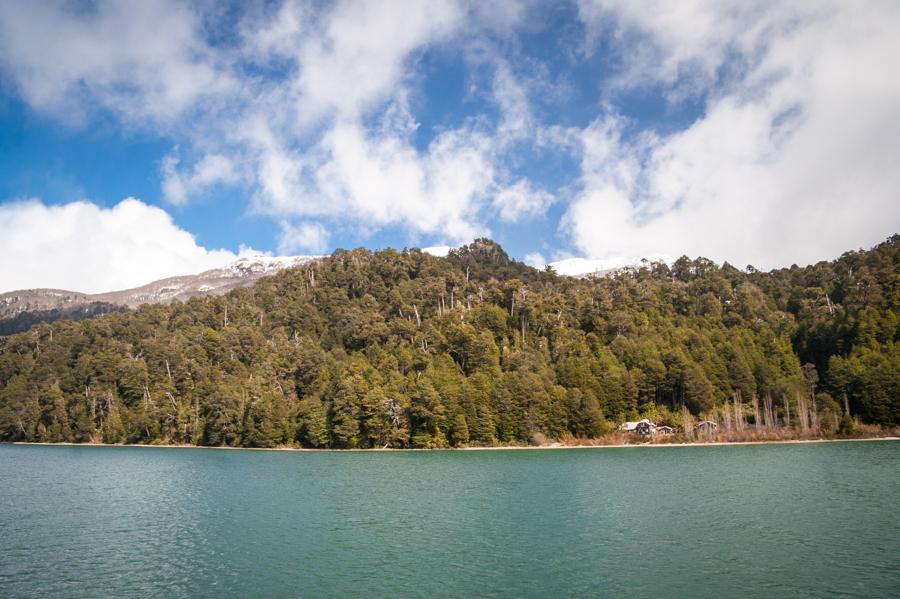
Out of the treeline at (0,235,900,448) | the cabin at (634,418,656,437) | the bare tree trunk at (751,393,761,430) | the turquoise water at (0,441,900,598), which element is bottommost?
the turquoise water at (0,441,900,598)

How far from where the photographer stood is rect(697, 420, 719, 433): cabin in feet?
306

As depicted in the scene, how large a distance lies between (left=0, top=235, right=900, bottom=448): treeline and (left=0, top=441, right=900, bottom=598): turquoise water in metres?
36.7

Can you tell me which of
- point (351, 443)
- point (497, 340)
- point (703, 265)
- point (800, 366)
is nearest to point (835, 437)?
point (800, 366)

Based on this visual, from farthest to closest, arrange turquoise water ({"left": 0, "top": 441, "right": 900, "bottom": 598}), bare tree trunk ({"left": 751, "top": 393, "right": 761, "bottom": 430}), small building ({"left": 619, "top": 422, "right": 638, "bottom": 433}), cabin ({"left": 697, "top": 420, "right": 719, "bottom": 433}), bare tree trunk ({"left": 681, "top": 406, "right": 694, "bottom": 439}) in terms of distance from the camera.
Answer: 1. bare tree trunk ({"left": 751, "top": 393, "right": 761, "bottom": 430})
2. cabin ({"left": 697, "top": 420, "right": 719, "bottom": 433})
3. small building ({"left": 619, "top": 422, "right": 638, "bottom": 433})
4. bare tree trunk ({"left": 681, "top": 406, "right": 694, "bottom": 439})
5. turquoise water ({"left": 0, "top": 441, "right": 900, "bottom": 598})

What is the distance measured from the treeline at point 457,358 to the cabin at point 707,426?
195 inches

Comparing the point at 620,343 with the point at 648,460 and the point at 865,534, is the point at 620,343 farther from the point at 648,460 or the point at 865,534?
the point at 865,534

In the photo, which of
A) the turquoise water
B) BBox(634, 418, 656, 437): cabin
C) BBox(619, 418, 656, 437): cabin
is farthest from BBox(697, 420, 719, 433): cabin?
the turquoise water

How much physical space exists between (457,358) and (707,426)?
5076 cm

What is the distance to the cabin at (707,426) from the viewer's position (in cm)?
9331

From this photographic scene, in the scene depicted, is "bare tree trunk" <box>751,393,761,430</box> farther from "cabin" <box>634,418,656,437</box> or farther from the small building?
the small building

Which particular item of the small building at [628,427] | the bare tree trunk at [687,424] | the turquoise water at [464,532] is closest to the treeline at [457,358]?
the small building at [628,427]

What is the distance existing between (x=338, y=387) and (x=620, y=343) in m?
57.6

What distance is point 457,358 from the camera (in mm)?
119938

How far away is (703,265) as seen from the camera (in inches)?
6718
